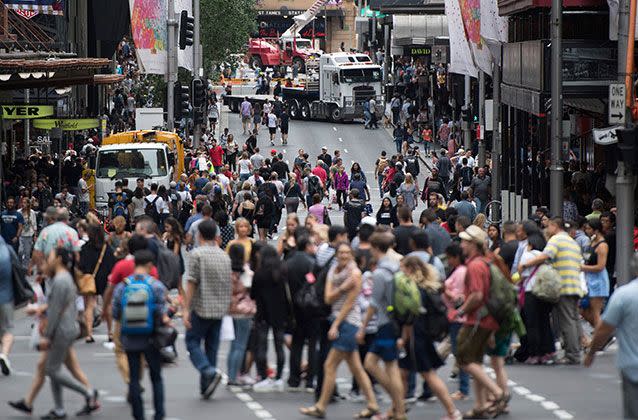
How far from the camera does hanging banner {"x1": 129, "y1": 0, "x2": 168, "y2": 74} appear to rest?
4416 cm

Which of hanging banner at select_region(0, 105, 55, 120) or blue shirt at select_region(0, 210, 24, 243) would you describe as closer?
blue shirt at select_region(0, 210, 24, 243)

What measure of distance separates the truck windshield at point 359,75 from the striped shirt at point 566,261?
2102 inches

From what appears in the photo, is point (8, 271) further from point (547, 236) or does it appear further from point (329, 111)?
point (329, 111)

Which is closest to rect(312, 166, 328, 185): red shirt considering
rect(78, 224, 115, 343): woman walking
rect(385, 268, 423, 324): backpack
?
rect(78, 224, 115, 343): woman walking

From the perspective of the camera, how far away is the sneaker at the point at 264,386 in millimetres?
15961

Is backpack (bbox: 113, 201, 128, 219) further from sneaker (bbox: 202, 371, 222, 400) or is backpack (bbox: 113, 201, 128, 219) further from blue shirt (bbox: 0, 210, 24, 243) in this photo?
sneaker (bbox: 202, 371, 222, 400)

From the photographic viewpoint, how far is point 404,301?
13.7m

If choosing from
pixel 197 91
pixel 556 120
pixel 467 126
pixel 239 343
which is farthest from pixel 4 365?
pixel 467 126

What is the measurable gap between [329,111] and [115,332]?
57.6m

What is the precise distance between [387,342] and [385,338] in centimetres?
4

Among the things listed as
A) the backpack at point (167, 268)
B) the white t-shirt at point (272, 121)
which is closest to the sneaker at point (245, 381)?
the backpack at point (167, 268)

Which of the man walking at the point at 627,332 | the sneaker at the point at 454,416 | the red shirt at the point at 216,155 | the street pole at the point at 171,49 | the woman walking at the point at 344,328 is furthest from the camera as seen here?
the red shirt at the point at 216,155

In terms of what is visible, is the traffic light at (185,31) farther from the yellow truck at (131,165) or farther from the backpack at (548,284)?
the backpack at (548,284)

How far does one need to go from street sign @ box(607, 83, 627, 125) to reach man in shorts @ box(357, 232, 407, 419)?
7754mm
